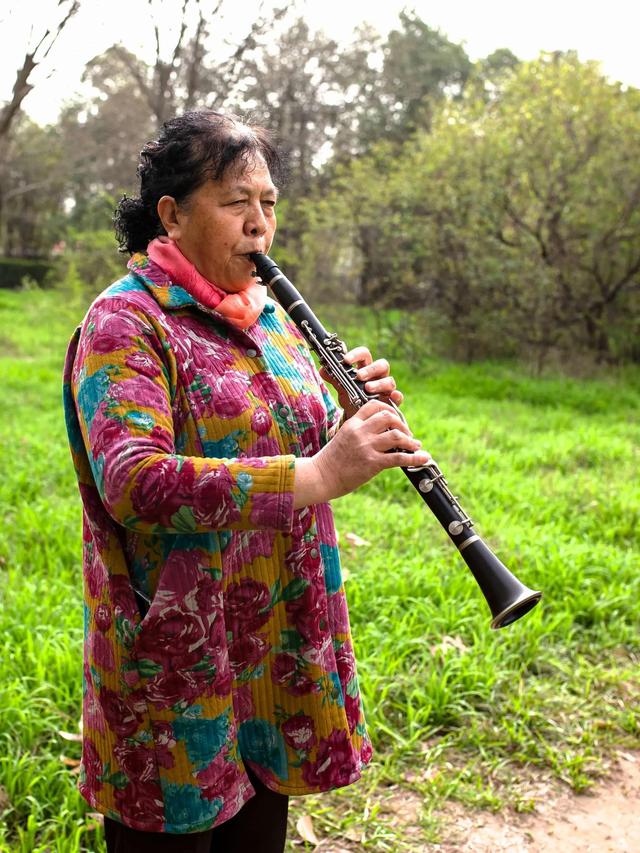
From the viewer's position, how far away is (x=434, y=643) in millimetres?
3572

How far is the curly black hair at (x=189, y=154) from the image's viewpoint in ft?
5.23

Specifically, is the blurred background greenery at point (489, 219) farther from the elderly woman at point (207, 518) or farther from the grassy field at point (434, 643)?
the elderly woman at point (207, 518)

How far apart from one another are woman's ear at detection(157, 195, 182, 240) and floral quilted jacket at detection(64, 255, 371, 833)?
0.08 meters

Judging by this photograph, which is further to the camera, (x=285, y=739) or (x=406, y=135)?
(x=406, y=135)

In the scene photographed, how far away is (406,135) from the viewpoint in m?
22.0

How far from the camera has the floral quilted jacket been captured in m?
1.35

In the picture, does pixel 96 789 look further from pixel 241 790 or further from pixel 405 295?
pixel 405 295

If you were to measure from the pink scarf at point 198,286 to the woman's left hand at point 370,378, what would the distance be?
0.81 feet

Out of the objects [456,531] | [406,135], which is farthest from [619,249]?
[406,135]

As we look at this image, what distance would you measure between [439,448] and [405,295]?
5650mm

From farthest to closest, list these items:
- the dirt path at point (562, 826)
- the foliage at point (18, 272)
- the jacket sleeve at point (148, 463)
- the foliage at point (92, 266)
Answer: the foliage at point (18, 272) → the foliage at point (92, 266) → the dirt path at point (562, 826) → the jacket sleeve at point (148, 463)

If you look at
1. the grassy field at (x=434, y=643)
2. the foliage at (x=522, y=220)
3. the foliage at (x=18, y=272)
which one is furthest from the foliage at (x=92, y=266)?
the foliage at (x=18, y=272)

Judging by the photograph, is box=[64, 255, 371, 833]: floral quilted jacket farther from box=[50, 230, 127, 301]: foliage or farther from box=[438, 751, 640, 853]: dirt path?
box=[50, 230, 127, 301]: foliage

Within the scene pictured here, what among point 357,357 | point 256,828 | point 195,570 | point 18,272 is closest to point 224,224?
point 357,357
